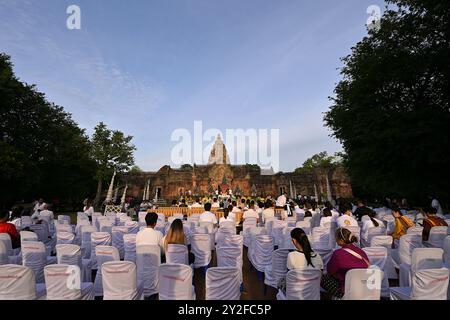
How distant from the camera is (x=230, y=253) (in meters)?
5.75

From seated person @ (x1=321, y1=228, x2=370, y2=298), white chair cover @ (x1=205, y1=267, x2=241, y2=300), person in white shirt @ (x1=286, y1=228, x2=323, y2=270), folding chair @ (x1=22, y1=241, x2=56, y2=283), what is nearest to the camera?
white chair cover @ (x1=205, y1=267, x2=241, y2=300)

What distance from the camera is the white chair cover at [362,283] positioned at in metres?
3.56

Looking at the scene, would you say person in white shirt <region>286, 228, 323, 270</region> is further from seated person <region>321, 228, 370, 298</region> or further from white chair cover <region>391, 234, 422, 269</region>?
white chair cover <region>391, 234, 422, 269</region>

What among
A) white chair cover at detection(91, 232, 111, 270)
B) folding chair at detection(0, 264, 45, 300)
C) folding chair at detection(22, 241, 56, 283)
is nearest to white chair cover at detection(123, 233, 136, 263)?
white chair cover at detection(91, 232, 111, 270)

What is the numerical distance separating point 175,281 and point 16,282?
207 centimetres

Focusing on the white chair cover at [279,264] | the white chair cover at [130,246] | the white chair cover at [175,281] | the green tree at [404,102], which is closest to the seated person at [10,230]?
the white chair cover at [130,246]

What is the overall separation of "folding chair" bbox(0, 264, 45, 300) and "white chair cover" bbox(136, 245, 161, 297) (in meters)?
1.72

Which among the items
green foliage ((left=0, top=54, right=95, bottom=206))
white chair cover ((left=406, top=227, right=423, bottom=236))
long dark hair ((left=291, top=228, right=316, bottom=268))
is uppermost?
green foliage ((left=0, top=54, right=95, bottom=206))

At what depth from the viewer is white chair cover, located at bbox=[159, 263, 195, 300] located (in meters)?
3.77

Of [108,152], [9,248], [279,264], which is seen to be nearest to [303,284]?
[279,264]

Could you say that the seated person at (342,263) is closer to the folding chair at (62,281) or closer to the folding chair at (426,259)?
the folding chair at (426,259)

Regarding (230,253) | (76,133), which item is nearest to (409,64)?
(230,253)

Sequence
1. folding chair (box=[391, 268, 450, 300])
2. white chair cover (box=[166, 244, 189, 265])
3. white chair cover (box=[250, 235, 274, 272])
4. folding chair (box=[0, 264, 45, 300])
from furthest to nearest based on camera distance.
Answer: white chair cover (box=[250, 235, 274, 272]) < white chair cover (box=[166, 244, 189, 265]) < folding chair (box=[0, 264, 45, 300]) < folding chair (box=[391, 268, 450, 300])
